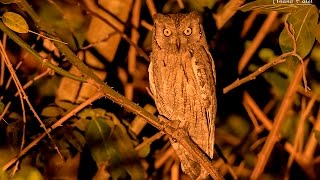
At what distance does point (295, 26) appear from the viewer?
4.58ft

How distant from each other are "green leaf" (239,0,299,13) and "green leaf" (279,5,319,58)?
2cm

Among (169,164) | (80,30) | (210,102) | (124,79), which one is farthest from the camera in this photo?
(169,164)

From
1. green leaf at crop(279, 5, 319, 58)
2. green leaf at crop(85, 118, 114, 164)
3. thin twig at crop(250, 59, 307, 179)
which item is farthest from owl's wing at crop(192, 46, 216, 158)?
green leaf at crop(279, 5, 319, 58)

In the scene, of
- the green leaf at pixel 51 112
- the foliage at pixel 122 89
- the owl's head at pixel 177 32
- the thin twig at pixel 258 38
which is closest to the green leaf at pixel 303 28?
the foliage at pixel 122 89

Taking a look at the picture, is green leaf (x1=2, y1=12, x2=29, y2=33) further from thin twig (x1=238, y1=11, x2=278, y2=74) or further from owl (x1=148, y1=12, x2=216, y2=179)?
thin twig (x1=238, y1=11, x2=278, y2=74)

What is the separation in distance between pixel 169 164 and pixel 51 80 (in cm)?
73

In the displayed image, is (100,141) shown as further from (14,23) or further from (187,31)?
(14,23)

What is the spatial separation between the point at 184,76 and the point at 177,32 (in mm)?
171

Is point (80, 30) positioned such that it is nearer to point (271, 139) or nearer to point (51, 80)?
point (51, 80)

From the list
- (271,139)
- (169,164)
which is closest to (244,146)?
(169,164)

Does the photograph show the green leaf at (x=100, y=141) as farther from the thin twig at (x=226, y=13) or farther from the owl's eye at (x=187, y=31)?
the thin twig at (x=226, y=13)

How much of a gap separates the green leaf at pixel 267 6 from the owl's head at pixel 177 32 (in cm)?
56

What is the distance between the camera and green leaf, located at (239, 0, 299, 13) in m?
1.32

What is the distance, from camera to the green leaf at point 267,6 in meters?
1.32
